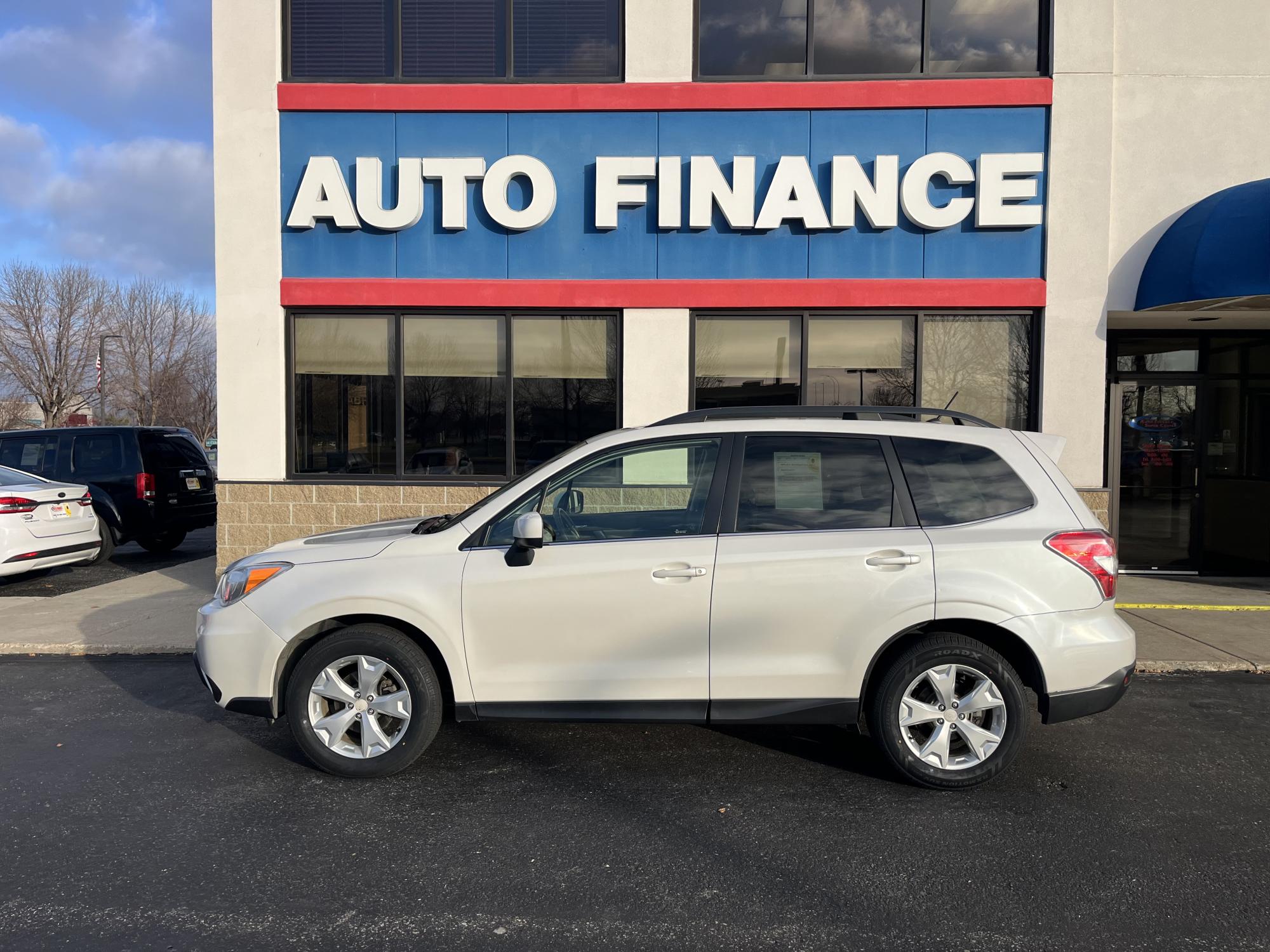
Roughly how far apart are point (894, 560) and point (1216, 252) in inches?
245

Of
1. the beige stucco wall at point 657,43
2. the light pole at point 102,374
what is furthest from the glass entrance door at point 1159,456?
the light pole at point 102,374

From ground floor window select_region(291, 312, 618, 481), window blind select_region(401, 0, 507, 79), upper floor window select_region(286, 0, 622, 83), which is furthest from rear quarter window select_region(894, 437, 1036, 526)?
window blind select_region(401, 0, 507, 79)

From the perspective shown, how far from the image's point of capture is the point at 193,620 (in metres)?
8.05

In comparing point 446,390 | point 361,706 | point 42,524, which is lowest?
point 361,706

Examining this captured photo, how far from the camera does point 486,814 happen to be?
402 centimetres

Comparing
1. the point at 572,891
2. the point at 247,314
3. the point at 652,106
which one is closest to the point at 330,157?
the point at 247,314

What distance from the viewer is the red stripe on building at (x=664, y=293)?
369 inches

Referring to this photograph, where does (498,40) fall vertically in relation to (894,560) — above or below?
above

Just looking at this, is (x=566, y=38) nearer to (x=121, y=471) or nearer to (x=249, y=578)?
(x=249, y=578)

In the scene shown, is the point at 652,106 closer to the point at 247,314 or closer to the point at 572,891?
the point at 247,314

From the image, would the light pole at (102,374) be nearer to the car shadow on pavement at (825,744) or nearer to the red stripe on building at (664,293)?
the red stripe on building at (664,293)

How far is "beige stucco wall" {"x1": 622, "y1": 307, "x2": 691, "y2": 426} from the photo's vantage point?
959 cm

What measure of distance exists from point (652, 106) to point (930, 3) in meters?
3.20

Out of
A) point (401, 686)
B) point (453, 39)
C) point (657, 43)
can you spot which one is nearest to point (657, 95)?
point (657, 43)
